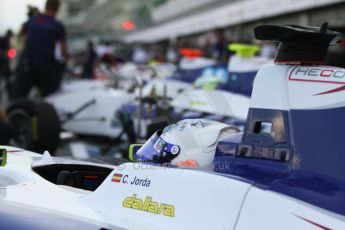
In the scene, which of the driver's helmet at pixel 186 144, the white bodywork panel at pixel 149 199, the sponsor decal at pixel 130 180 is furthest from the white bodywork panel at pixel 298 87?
the sponsor decal at pixel 130 180

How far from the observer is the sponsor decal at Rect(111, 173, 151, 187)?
288 cm

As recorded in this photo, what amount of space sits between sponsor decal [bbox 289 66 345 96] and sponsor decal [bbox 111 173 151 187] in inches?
31.7

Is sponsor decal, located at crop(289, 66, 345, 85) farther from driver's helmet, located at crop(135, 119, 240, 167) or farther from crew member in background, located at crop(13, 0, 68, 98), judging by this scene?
crew member in background, located at crop(13, 0, 68, 98)

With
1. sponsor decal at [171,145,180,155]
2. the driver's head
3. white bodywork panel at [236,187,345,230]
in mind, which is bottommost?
white bodywork panel at [236,187,345,230]

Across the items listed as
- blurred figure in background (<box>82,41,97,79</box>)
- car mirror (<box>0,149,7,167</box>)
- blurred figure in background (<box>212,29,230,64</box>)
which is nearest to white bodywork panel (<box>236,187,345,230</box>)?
car mirror (<box>0,149,7,167</box>)

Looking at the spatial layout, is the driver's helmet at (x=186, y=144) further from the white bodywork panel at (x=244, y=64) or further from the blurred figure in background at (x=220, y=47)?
the blurred figure in background at (x=220, y=47)

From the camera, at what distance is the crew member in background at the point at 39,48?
7.93 m

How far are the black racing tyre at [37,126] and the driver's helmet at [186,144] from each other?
12.1ft

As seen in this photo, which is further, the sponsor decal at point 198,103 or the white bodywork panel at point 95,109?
the white bodywork panel at point 95,109

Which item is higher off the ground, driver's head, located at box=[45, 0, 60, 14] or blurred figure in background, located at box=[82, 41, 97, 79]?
driver's head, located at box=[45, 0, 60, 14]

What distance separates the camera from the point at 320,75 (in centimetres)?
282

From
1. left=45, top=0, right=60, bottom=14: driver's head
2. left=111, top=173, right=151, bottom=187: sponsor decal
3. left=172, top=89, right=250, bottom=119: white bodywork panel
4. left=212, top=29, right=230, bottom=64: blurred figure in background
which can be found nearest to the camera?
left=111, top=173, right=151, bottom=187: sponsor decal

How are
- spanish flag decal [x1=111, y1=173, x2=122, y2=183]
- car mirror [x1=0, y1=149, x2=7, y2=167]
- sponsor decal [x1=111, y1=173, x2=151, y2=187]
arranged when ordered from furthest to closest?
car mirror [x1=0, y1=149, x2=7, y2=167], spanish flag decal [x1=111, y1=173, x2=122, y2=183], sponsor decal [x1=111, y1=173, x2=151, y2=187]

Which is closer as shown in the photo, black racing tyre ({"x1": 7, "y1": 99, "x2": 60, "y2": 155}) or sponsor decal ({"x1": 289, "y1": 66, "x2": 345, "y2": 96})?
sponsor decal ({"x1": 289, "y1": 66, "x2": 345, "y2": 96})
